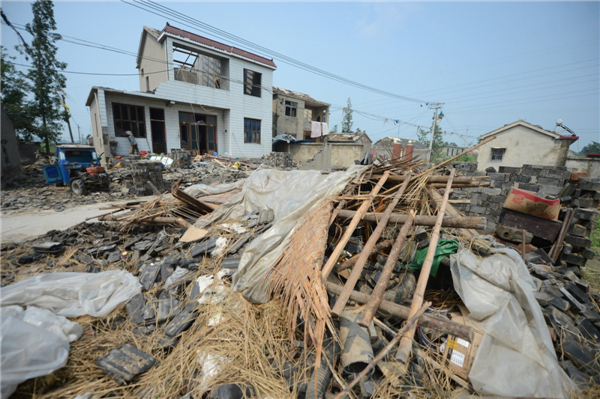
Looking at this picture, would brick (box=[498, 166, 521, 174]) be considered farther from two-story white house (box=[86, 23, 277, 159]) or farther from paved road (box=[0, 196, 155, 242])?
two-story white house (box=[86, 23, 277, 159])

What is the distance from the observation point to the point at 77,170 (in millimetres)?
9289

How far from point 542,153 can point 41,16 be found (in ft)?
120

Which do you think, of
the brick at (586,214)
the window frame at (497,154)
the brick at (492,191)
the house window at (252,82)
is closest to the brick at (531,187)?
the brick at (492,191)

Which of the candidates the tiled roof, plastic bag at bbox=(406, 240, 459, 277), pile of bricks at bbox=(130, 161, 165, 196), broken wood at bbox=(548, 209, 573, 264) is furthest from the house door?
broken wood at bbox=(548, 209, 573, 264)

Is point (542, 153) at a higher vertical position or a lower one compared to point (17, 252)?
higher

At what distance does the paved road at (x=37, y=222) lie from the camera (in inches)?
208

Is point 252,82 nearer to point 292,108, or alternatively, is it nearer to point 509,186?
point 292,108

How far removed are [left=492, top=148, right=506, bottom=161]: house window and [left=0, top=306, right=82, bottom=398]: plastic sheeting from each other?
24.9m

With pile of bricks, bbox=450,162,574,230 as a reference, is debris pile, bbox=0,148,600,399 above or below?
below

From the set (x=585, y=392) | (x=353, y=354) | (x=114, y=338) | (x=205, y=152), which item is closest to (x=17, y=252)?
(x=114, y=338)

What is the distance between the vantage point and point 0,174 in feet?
31.2

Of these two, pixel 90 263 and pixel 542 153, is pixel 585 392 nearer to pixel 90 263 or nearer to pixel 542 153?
pixel 90 263

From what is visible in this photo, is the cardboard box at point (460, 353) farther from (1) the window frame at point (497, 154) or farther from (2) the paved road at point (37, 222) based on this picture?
(1) the window frame at point (497, 154)

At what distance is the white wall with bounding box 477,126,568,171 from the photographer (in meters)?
16.5
